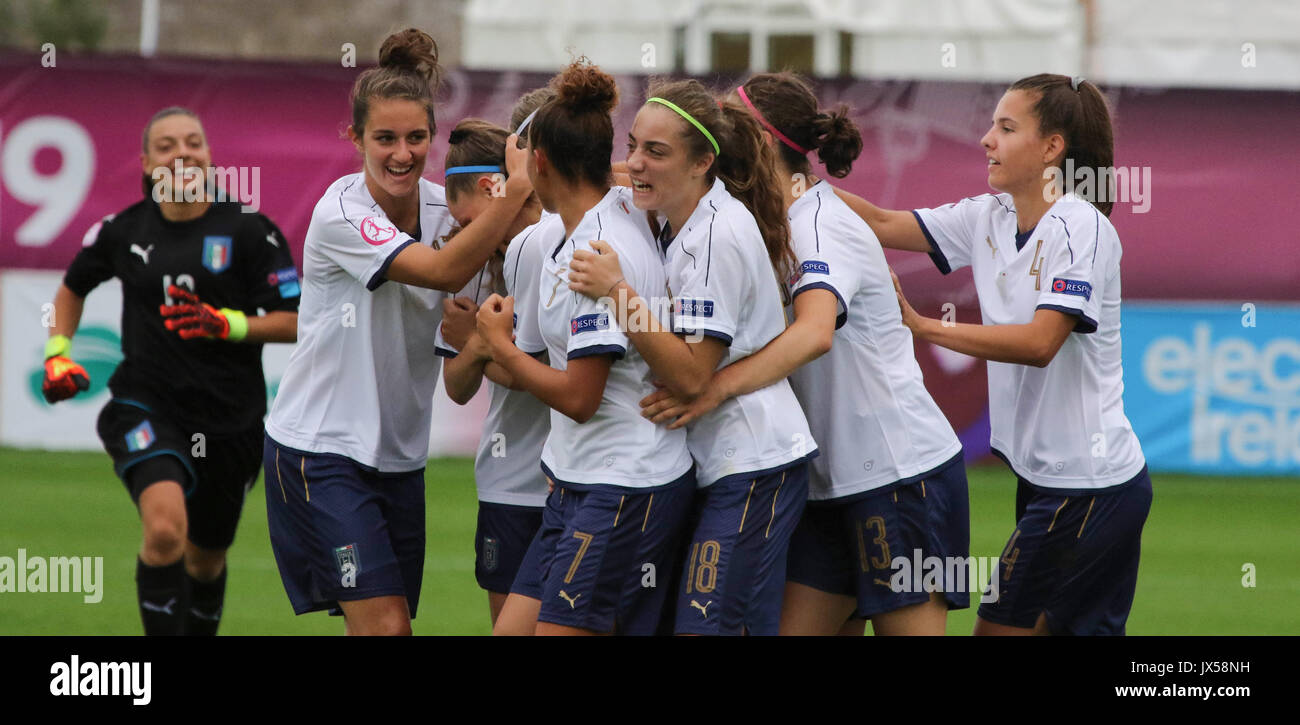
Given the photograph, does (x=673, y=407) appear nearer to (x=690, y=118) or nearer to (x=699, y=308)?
(x=699, y=308)

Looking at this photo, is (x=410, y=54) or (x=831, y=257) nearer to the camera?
(x=831, y=257)

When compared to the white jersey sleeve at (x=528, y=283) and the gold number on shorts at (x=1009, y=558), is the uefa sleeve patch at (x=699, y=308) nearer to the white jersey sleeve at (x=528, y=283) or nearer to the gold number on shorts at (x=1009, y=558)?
the white jersey sleeve at (x=528, y=283)

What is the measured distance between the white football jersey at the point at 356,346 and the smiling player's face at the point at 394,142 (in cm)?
11

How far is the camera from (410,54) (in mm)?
4891

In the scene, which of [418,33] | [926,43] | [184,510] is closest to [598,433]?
[418,33]

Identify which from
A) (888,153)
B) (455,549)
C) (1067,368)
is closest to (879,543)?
(1067,368)

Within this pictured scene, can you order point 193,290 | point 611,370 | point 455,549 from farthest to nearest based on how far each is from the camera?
point 455,549 → point 193,290 → point 611,370

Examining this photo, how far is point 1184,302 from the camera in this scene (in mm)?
11383

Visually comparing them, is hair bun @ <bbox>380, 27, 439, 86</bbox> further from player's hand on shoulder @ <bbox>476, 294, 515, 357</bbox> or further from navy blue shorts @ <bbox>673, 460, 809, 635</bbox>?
navy blue shorts @ <bbox>673, 460, 809, 635</bbox>

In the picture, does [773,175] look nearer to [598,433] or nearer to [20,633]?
[598,433]

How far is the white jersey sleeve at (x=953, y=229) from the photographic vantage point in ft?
17.0

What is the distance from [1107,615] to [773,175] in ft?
5.85

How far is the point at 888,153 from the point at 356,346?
7.41 m

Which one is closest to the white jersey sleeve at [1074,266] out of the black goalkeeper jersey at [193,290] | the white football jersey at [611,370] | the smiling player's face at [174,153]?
the white football jersey at [611,370]
